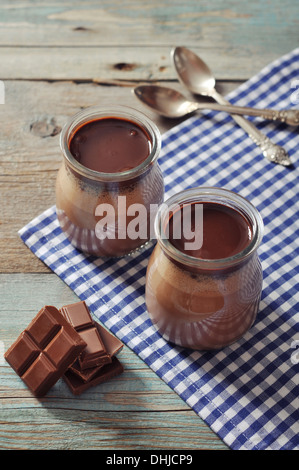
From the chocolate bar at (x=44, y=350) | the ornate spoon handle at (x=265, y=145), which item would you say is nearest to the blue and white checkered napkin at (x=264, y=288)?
the ornate spoon handle at (x=265, y=145)

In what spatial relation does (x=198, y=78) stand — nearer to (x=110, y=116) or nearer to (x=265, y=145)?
(x=265, y=145)

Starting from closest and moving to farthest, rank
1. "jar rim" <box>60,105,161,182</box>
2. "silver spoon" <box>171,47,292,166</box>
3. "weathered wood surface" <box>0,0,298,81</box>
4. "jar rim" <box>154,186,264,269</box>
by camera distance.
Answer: "jar rim" <box>154,186,264,269</box>, "jar rim" <box>60,105,161,182</box>, "silver spoon" <box>171,47,292,166</box>, "weathered wood surface" <box>0,0,298,81</box>

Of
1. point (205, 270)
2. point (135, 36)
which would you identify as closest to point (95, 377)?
point (205, 270)

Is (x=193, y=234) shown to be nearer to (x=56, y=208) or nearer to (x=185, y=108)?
(x=56, y=208)

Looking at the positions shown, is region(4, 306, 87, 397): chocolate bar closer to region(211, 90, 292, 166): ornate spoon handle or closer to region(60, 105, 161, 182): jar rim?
region(60, 105, 161, 182): jar rim

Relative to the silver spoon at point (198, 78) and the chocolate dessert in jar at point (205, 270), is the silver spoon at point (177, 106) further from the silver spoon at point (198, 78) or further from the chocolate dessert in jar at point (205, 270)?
the chocolate dessert in jar at point (205, 270)

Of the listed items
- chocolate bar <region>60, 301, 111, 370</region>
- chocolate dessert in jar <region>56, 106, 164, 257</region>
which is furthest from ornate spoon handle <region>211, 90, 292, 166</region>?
chocolate bar <region>60, 301, 111, 370</region>
